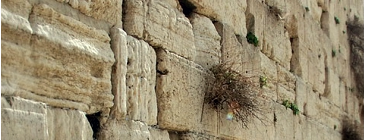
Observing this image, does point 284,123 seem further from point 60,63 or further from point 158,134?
A: point 60,63

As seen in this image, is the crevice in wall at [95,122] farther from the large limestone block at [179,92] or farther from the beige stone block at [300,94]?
the beige stone block at [300,94]

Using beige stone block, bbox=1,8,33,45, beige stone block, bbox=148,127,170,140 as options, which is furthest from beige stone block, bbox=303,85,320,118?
beige stone block, bbox=1,8,33,45

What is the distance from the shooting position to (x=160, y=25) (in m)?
4.70

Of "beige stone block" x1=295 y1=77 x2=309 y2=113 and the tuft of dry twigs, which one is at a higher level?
the tuft of dry twigs

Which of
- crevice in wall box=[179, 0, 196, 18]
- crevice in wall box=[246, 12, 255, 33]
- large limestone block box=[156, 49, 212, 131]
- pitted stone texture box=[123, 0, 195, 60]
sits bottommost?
large limestone block box=[156, 49, 212, 131]

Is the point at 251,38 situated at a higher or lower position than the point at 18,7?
higher

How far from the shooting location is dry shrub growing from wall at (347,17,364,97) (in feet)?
38.2

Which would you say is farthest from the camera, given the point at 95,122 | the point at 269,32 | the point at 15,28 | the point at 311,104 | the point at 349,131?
the point at 349,131

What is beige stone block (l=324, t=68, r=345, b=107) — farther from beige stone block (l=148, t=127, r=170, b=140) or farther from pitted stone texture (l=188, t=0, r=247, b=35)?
beige stone block (l=148, t=127, r=170, b=140)

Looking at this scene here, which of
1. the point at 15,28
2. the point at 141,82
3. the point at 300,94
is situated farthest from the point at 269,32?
the point at 15,28

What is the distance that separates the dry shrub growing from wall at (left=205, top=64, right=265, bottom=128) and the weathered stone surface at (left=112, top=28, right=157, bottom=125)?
95cm

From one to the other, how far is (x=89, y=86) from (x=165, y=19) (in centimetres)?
110

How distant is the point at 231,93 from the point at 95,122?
1.75 metres

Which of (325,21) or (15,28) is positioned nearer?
(15,28)
